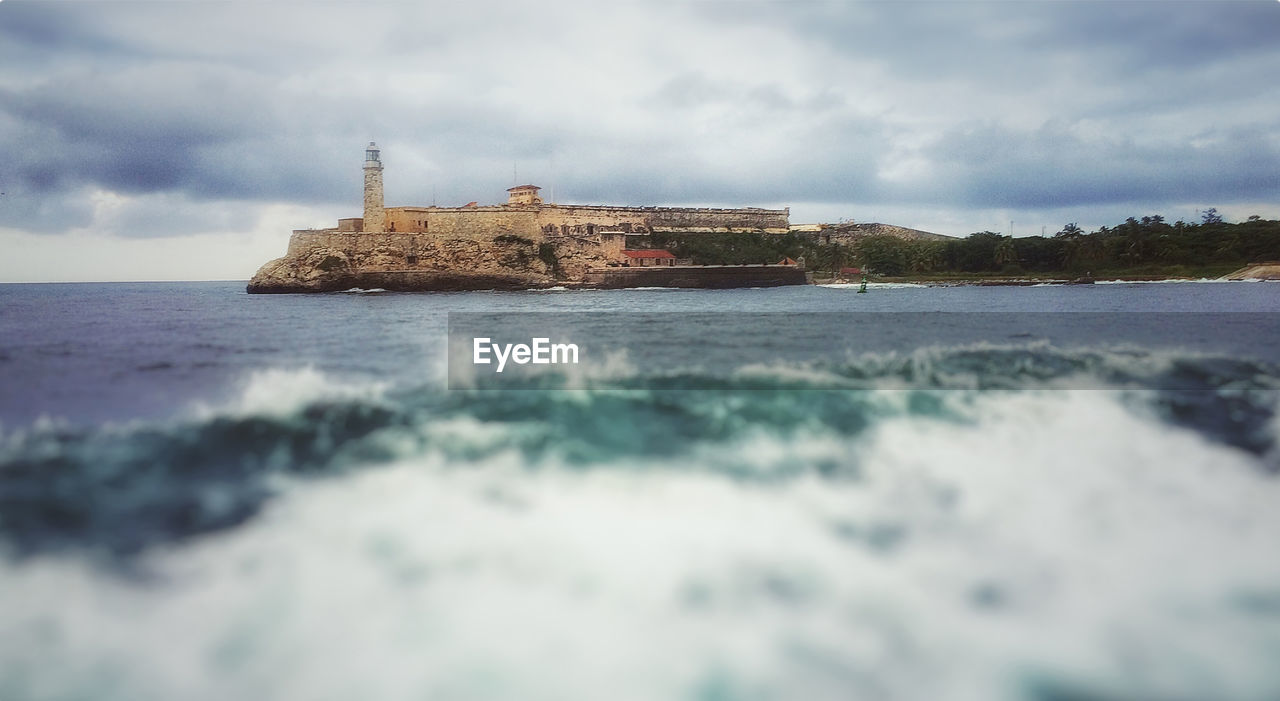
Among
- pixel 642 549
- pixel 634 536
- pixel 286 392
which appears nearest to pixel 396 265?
pixel 286 392

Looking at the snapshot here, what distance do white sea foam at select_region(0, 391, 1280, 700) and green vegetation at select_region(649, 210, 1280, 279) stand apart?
62.4 metres

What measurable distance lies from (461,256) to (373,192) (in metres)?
8.52

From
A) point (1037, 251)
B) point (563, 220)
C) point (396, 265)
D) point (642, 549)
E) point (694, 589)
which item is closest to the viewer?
point (694, 589)

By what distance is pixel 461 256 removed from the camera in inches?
2427

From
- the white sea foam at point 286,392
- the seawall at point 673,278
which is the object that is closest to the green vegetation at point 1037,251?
the seawall at point 673,278

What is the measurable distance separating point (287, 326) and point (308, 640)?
14304mm

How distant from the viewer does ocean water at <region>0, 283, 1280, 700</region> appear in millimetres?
5492

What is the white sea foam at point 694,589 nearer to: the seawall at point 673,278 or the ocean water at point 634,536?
the ocean water at point 634,536

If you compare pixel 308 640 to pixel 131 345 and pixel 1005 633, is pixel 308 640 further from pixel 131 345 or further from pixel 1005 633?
pixel 131 345

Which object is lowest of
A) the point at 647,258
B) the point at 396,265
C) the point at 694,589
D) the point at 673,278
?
the point at 694,589

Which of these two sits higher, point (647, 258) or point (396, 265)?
point (647, 258)

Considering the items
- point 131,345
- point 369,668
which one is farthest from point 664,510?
point 131,345
